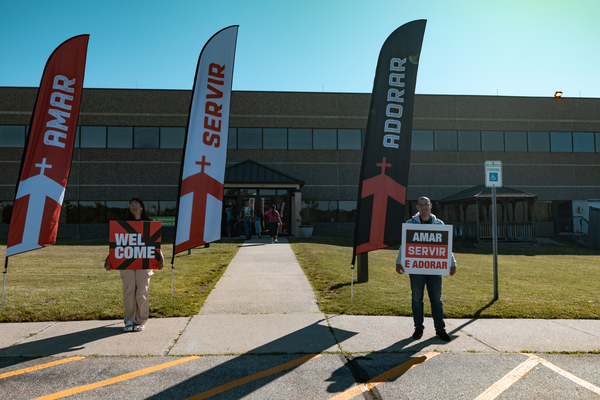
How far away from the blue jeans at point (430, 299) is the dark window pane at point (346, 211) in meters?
21.1

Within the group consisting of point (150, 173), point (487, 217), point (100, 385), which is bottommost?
point (100, 385)

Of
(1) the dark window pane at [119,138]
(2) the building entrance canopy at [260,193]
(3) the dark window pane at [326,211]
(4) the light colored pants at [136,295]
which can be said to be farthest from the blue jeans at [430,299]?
(1) the dark window pane at [119,138]

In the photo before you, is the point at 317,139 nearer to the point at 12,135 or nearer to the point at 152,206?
the point at 152,206

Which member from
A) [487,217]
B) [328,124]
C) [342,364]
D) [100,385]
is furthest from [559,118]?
[100,385]

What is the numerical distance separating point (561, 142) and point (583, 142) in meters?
1.63

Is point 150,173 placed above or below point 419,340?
above

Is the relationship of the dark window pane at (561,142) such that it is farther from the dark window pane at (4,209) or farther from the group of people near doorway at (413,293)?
the dark window pane at (4,209)

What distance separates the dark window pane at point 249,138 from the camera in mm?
25925

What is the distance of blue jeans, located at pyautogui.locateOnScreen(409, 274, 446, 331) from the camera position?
16.1ft

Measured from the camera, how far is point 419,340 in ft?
15.7

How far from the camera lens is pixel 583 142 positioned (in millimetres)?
27750

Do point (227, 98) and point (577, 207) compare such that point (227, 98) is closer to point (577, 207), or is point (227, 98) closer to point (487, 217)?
point (487, 217)

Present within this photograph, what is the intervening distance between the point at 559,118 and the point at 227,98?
28553 mm

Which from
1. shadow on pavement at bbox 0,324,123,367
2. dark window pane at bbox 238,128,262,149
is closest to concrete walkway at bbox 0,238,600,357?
shadow on pavement at bbox 0,324,123,367
